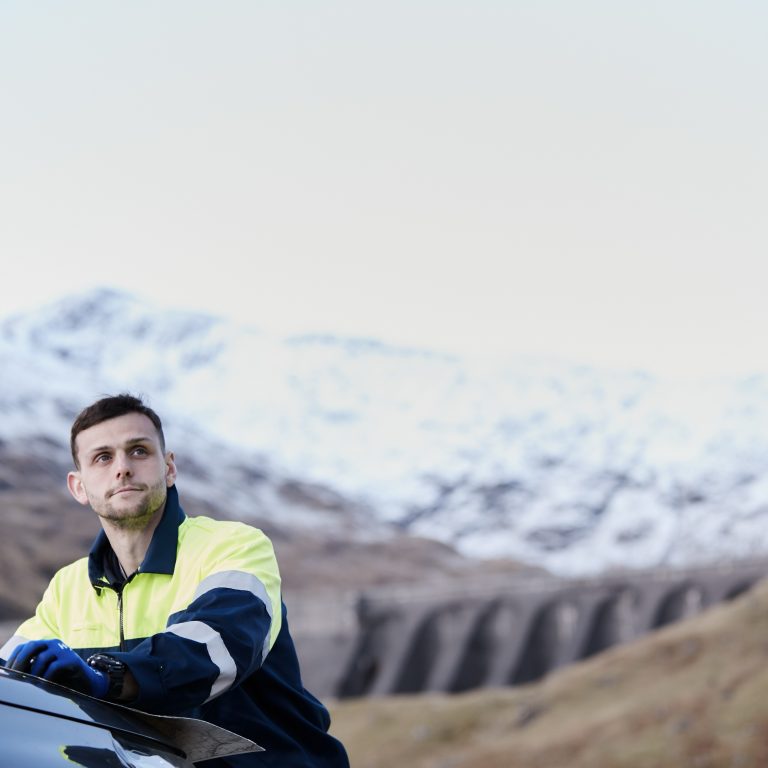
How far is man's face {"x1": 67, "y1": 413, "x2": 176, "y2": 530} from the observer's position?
3.16 metres

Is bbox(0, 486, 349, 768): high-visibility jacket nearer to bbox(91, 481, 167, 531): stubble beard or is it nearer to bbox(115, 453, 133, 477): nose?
bbox(91, 481, 167, 531): stubble beard

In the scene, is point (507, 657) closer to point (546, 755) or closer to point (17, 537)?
point (546, 755)

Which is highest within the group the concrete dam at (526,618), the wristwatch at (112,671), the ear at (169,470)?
the ear at (169,470)

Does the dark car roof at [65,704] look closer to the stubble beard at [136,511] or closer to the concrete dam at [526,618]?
the stubble beard at [136,511]

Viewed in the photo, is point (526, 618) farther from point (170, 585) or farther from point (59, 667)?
point (59, 667)

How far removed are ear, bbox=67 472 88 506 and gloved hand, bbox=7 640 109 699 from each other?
0.74 metres

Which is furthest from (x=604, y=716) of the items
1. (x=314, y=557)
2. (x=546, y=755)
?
(x=314, y=557)

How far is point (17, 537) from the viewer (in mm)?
98250

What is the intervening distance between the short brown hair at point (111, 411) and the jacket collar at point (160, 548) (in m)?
0.15

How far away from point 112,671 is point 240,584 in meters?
0.42

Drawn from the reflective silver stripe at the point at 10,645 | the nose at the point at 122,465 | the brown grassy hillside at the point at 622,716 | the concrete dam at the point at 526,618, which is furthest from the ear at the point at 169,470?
the concrete dam at the point at 526,618

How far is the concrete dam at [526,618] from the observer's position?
72.6 m

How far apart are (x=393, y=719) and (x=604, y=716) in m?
11.2

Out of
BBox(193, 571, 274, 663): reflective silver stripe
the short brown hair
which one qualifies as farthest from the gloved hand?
the short brown hair
